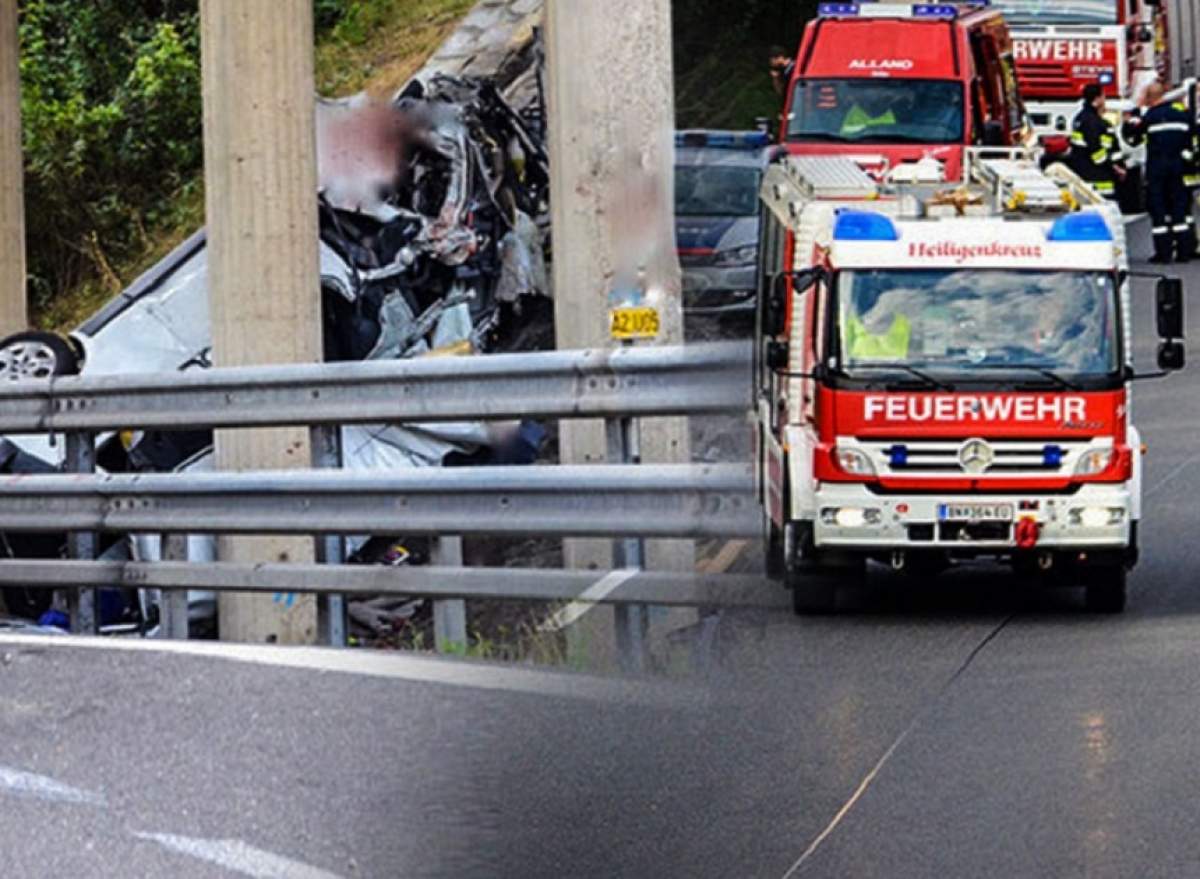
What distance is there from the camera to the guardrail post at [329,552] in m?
7.76

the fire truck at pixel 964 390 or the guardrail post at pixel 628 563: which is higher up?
the guardrail post at pixel 628 563

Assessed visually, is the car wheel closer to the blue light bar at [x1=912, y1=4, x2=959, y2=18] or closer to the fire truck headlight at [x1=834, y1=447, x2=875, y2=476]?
the fire truck headlight at [x1=834, y1=447, x2=875, y2=476]

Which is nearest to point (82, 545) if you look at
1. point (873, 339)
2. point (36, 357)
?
point (36, 357)

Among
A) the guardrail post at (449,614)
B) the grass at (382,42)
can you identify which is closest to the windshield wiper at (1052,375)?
the guardrail post at (449,614)

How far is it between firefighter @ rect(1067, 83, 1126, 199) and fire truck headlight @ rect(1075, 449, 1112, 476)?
694 inches

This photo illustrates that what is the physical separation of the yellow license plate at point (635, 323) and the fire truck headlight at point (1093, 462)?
5.68 metres

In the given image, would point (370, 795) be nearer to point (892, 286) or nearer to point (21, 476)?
point (21, 476)

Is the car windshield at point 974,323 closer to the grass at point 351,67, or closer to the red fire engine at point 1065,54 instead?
the grass at point 351,67

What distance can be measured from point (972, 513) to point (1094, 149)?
61.3 ft

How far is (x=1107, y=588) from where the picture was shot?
12859 millimetres

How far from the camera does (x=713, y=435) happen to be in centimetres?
347

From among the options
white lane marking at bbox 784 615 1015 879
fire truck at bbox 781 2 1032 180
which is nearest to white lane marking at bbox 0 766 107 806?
white lane marking at bbox 784 615 1015 879

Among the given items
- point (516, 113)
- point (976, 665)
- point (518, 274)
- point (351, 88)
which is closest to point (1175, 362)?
point (976, 665)

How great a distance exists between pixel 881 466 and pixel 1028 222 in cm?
139
